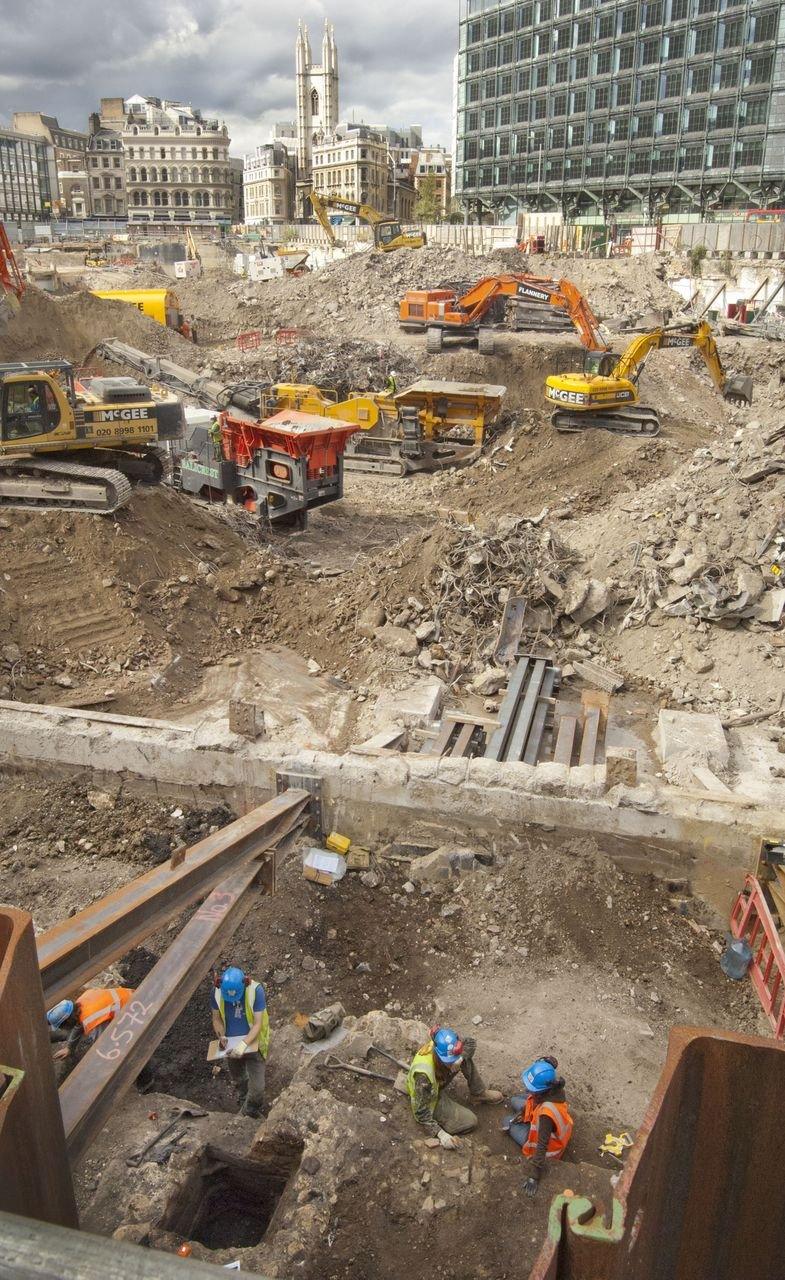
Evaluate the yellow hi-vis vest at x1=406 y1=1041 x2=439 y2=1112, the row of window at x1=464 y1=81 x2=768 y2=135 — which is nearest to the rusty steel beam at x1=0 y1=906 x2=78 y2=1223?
the yellow hi-vis vest at x1=406 y1=1041 x2=439 y2=1112

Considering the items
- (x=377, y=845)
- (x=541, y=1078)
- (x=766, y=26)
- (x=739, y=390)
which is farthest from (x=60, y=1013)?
(x=766, y=26)

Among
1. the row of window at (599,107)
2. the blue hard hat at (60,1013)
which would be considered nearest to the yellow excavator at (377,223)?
the row of window at (599,107)

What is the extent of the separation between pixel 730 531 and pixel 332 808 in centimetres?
668

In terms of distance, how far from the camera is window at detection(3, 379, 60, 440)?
12094 millimetres

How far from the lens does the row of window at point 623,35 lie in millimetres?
45062

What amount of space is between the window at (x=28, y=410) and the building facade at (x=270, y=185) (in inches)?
4224

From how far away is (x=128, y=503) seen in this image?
13.0m

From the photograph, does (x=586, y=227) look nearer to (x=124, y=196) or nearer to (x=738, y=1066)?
(x=738, y=1066)

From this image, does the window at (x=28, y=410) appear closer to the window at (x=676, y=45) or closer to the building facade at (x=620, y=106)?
the building facade at (x=620, y=106)

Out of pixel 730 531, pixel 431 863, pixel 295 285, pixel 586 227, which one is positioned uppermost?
pixel 586 227

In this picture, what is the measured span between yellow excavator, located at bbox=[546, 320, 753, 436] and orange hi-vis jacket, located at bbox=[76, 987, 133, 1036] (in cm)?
1580

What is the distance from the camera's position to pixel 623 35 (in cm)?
5028

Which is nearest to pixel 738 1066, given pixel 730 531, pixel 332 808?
pixel 332 808

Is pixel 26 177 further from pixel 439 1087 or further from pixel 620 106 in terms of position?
pixel 439 1087
